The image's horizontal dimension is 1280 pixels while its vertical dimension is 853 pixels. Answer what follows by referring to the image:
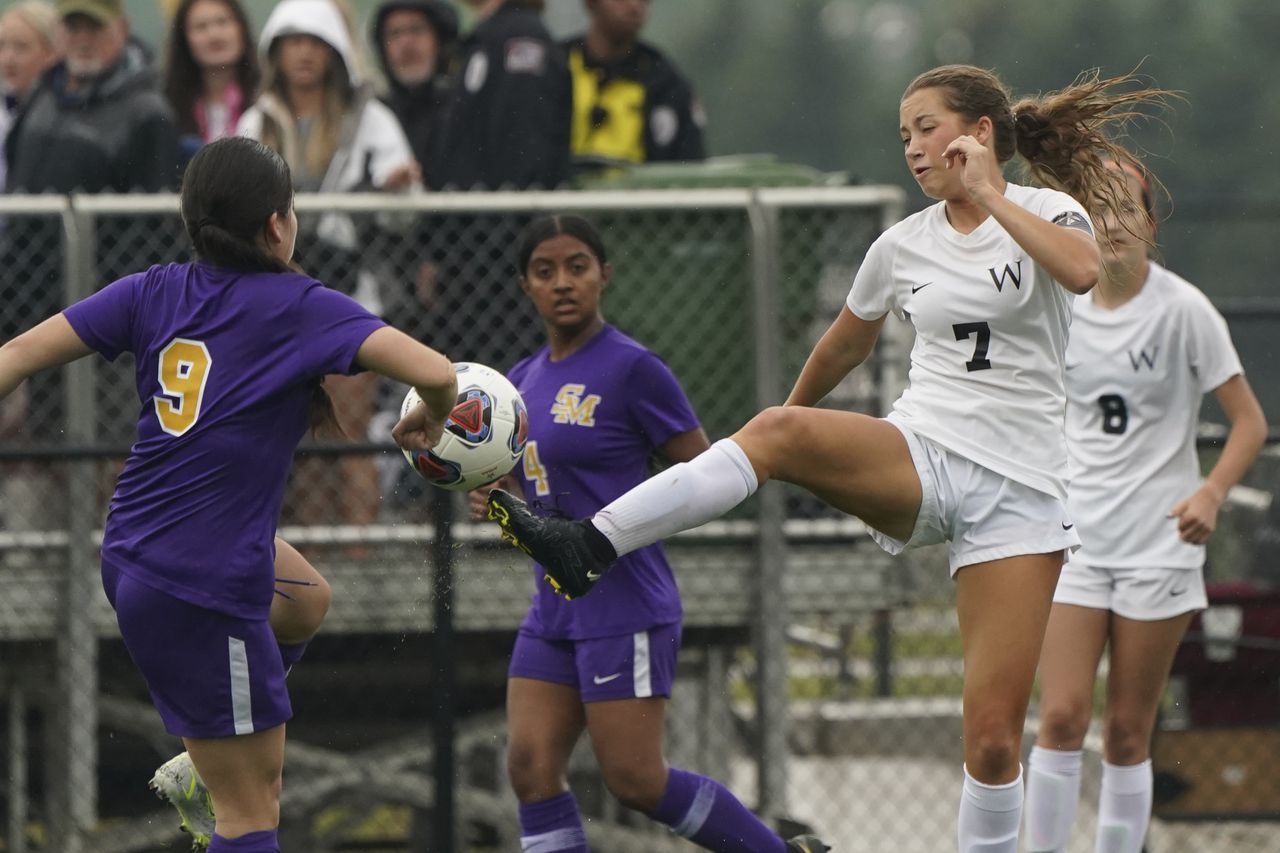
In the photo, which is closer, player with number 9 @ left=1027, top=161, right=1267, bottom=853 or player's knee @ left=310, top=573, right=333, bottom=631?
player's knee @ left=310, top=573, right=333, bottom=631

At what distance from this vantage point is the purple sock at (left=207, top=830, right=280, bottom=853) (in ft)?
14.1

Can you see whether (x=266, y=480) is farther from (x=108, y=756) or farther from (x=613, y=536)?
(x=108, y=756)

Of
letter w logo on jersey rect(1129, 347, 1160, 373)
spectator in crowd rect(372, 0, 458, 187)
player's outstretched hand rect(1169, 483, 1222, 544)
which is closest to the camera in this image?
player's outstretched hand rect(1169, 483, 1222, 544)

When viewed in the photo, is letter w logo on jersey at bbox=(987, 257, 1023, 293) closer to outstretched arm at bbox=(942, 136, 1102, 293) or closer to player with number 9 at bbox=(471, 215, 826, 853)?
outstretched arm at bbox=(942, 136, 1102, 293)

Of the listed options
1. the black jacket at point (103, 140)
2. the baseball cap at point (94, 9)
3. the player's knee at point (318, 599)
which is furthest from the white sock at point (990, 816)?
the baseball cap at point (94, 9)

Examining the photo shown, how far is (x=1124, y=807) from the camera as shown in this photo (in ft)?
19.4

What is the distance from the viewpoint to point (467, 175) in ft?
24.8

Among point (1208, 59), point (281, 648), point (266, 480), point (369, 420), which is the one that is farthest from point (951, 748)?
point (1208, 59)

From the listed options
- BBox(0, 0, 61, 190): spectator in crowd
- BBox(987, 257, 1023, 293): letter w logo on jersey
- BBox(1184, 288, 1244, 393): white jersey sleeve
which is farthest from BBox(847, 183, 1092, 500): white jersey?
BBox(0, 0, 61, 190): spectator in crowd

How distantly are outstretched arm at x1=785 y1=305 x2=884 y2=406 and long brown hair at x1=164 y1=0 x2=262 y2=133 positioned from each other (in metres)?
3.71

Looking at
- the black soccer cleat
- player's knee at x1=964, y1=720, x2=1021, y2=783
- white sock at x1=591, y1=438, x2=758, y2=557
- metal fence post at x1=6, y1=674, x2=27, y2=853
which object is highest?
white sock at x1=591, y1=438, x2=758, y2=557

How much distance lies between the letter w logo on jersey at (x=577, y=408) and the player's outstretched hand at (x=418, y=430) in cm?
102

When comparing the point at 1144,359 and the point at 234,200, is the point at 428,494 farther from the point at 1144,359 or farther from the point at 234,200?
the point at 234,200

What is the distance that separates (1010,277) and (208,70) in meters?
4.42
